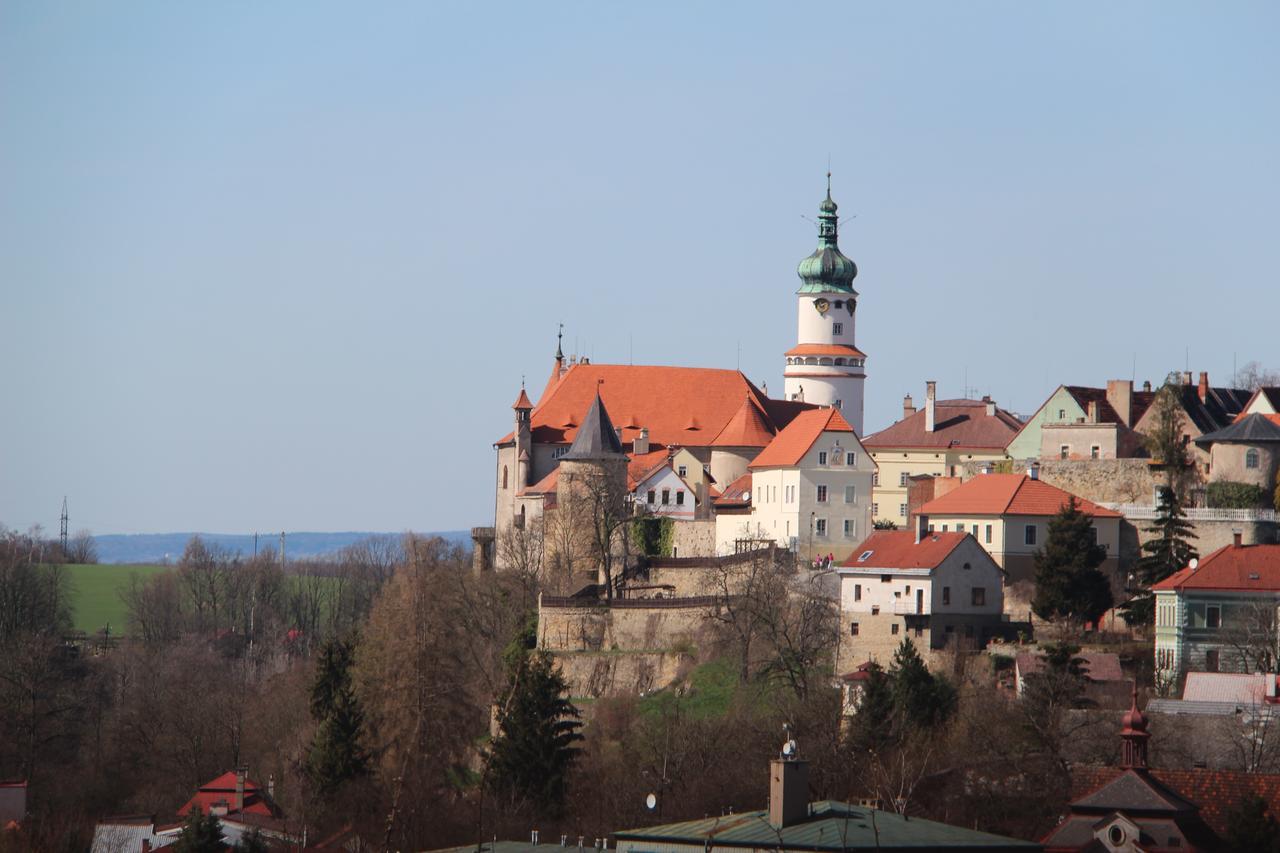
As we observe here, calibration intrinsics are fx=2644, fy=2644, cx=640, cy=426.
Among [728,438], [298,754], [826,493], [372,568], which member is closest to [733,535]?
[826,493]

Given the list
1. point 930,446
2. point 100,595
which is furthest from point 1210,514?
point 100,595

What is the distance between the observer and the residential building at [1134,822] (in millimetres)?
47188

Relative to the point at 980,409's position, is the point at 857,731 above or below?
below

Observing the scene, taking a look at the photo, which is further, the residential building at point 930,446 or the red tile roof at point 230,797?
the residential building at point 930,446

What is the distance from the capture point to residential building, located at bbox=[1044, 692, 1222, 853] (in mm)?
47188

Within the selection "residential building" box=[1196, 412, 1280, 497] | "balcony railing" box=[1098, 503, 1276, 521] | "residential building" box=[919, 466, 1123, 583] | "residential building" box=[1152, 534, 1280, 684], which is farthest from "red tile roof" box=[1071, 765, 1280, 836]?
"residential building" box=[1196, 412, 1280, 497]

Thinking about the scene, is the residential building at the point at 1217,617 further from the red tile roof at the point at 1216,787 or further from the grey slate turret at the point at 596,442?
the grey slate turret at the point at 596,442

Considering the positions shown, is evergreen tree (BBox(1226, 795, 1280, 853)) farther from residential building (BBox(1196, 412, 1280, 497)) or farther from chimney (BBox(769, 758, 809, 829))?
residential building (BBox(1196, 412, 1280, 497))

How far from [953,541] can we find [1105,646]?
560 cm

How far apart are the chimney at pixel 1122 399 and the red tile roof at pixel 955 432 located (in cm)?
558

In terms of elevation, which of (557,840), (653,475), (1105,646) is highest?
(653,475)

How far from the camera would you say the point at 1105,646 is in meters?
67.3

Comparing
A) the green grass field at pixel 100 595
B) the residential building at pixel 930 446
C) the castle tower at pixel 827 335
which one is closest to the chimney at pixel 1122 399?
the residential building at pixel 930 446

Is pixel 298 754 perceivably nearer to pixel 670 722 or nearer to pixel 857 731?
pixel 670 722
